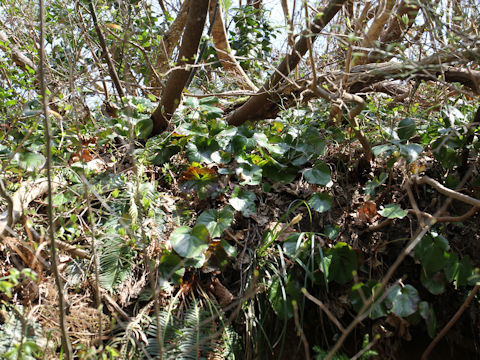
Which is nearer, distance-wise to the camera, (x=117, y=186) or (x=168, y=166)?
(x=117, y=186)

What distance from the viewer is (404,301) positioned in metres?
1.72

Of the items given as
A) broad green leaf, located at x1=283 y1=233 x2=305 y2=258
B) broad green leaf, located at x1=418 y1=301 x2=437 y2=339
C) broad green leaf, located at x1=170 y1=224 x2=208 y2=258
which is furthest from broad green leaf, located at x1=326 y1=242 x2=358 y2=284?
broad green leaf, located at x1=170 y1=224 x2=208 y2=258

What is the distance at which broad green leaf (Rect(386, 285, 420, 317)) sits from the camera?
170 cm

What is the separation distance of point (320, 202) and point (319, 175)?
0.53 feet

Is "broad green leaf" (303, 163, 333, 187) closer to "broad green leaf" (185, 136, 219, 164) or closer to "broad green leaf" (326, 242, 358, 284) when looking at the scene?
"broad green leaf" (326, 242, 358, 284)

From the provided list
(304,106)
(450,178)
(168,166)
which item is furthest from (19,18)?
(450,178)

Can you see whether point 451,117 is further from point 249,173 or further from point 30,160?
point 30,160

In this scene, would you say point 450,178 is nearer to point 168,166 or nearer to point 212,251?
point 212,251

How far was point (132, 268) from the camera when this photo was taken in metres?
1.85

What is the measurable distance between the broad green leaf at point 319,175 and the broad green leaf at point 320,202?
69 millimetres

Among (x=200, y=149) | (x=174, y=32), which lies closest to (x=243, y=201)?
(x=200, y=149)

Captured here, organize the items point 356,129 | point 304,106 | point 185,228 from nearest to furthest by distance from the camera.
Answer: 1. point 185,228
2. point 356,129
3. point 304,106

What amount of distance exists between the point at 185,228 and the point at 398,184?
1157mm

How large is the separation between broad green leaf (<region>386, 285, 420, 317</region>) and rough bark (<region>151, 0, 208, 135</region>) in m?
1.52
